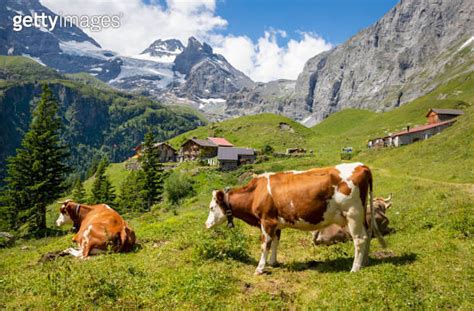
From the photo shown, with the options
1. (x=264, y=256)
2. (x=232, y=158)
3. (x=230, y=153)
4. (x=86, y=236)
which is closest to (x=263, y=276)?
(x=264, y=256)

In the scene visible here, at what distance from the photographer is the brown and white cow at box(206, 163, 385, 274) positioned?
32.8ft

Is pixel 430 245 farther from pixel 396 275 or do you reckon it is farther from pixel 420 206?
pixel 420 206

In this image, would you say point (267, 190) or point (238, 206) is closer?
point (267, 190)

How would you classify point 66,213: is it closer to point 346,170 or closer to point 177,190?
point 346,170

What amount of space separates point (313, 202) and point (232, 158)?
73785mm

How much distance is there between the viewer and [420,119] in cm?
12544

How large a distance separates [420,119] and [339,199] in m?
133

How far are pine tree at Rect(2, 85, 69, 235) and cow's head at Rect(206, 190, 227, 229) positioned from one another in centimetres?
3459

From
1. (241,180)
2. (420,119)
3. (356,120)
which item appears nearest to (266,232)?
(241,180)

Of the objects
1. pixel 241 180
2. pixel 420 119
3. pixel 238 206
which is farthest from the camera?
pixel 420 119

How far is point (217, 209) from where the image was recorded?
40.9 feet

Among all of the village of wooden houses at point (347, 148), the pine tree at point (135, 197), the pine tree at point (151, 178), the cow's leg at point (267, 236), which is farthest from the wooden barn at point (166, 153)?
the cow's leg at point (267, 236)

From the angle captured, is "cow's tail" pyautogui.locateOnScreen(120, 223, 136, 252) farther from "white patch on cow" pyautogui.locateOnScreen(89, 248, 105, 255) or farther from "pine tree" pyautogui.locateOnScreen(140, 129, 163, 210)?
"pine tree" pyautogui.locateOnScreen(140, 129, 163, 210)

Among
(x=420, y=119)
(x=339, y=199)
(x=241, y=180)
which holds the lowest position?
Answer: (x=241, y=180)
